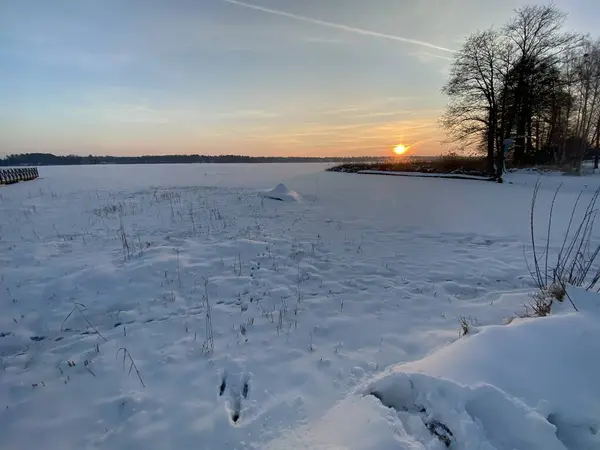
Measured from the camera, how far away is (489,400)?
212 cm

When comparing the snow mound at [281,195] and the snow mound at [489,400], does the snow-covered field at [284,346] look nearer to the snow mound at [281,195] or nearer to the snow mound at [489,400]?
the snow mound at [489,400]

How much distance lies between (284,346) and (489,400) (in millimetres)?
2194

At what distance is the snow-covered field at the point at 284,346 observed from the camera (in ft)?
7.23

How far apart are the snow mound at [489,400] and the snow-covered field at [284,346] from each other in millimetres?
11

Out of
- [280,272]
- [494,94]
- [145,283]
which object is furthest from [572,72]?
[145,283]

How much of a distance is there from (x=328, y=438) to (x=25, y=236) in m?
10.1

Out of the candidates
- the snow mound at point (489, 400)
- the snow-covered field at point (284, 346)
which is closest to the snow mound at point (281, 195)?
the snow-covered field at point (284, 346)

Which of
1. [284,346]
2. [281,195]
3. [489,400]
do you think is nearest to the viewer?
[489,400]

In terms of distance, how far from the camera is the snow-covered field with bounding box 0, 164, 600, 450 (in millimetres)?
2203

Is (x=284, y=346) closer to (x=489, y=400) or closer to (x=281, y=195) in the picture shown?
(x=489, y=400)

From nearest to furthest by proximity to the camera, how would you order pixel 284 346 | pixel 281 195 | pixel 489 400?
1. pixel 489 400
2. pixel 284 346
3. pixel 281 195

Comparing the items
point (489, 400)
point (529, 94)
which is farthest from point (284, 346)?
point (529, 94)

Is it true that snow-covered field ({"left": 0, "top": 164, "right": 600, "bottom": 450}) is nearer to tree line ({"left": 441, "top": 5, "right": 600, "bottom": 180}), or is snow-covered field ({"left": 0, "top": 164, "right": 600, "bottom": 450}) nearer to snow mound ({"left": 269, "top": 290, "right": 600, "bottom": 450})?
snow mound ({"left": 269, "top": 290, "right": 600, "bottom": 450})

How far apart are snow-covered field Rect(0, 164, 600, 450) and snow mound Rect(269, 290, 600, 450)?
11 mm
